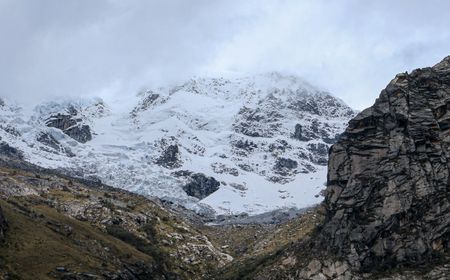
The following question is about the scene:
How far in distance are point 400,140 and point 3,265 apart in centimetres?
10060

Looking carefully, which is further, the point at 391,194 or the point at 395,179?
the point at 395,179

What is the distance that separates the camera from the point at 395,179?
147375 millimetres

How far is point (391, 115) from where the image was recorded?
155000 millimetres

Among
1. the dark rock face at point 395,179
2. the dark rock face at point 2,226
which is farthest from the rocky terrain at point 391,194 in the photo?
the dark rock face at point 2,226

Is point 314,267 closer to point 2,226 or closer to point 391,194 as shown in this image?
point 391,194

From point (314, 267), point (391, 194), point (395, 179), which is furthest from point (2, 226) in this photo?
point (395, 179)

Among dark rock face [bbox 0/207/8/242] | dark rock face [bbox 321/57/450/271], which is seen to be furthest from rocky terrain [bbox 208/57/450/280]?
dark rock face [bbox 0/207/8/242]

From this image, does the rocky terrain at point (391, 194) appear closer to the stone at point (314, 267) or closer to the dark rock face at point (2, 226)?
the stone at point (314, 267)

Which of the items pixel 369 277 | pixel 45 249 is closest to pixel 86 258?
pixel 45 249

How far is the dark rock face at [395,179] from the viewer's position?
139750mm

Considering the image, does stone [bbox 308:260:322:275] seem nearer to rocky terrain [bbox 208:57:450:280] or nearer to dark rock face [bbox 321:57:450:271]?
rocky terrain [bbox 208:57:450:280]

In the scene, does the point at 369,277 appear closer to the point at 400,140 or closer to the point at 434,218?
the point at 434,218

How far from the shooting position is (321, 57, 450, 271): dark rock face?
458 feet

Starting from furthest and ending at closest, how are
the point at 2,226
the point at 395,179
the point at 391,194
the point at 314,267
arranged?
1. the point at 2,226
2. the point at 314,267
3. the point at 395,179
4. the point at 391,194
